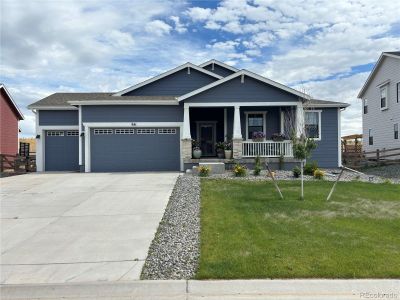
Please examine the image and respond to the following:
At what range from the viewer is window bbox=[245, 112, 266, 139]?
19.6 meters

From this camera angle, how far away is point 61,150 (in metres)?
19.8

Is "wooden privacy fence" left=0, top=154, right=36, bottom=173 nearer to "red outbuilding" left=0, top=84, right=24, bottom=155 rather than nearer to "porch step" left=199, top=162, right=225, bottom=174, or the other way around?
"red outbuilding" left=0, top=84, right=24, bottom=155

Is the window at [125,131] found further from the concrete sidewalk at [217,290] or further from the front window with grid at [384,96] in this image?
the front window with grid at [384,96]

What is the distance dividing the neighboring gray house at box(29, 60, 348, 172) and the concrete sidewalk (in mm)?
12671

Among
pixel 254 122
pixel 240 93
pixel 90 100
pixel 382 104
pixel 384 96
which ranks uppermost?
pixel 384 96

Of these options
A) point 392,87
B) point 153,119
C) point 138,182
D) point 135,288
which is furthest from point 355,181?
point 392,87

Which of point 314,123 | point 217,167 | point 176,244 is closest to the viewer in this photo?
point 176,244

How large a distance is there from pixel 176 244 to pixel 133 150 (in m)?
12.8

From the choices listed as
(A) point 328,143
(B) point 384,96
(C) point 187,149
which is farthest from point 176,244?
(B) point 384,96

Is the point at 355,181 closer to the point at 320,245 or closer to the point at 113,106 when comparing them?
the point at 320,245

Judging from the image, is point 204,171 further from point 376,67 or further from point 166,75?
point 376,67

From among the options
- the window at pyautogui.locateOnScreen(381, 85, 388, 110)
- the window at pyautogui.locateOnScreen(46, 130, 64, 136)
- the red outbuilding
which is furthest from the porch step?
the red outbuilding

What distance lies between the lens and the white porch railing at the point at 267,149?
1733 cm

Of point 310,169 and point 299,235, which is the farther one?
point 310,169
